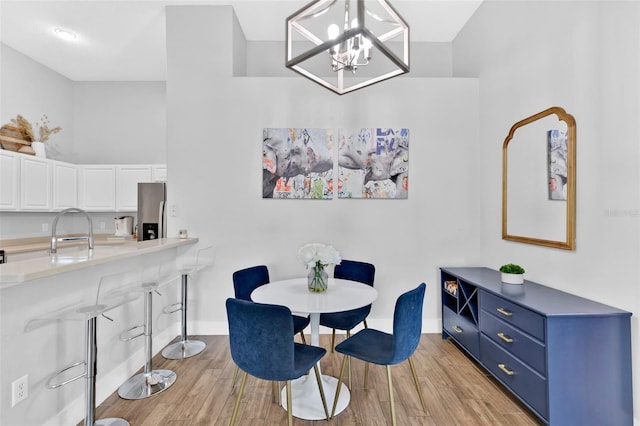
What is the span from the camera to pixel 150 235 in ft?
14.0

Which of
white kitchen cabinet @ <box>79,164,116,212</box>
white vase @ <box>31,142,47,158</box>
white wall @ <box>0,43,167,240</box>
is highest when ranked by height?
white wall @ <box>0,43,167,240</box>

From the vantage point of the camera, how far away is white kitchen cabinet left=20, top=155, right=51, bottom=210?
3.78m

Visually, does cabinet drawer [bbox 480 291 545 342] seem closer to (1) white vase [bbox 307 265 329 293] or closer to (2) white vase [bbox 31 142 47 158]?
(1) white vase [bbox 307 265 329 293]

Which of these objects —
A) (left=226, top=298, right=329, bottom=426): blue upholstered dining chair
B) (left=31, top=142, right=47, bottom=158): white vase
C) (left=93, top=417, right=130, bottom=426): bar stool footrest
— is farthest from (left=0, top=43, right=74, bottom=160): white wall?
(left=226, top=298, right=329, bottom=426): blue upholstered dining chair

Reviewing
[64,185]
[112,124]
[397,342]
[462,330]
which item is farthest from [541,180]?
[112,124]

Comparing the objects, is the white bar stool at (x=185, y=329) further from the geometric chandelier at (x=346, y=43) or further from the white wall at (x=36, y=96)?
the white wall at (x=36, y=96)

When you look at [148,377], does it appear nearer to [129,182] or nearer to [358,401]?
[358,401]

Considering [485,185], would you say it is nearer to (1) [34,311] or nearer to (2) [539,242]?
(2) [539,242]

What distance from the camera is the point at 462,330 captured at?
111 inches

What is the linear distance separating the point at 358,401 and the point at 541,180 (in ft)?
7.15

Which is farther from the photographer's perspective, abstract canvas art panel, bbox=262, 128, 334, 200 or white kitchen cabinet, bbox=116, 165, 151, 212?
white kitchen cabinet, bbox=116, 165, 151, 212

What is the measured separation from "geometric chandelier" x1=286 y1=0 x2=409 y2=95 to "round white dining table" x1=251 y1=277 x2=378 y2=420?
4.61 feet

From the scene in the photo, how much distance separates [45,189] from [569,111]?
18.7 ft

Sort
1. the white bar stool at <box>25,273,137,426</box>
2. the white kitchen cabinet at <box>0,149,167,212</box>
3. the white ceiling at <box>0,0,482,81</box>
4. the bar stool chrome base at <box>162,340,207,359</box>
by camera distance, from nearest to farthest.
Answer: the white bar stool at <box>25,273,137,426</box>
the bar stool chrome base at <box>162,340,207,359</box>
the white ceiling at <box>0,0,482,81</box>
the white kitchen cabinet at <box>0,149,167,212</box>
